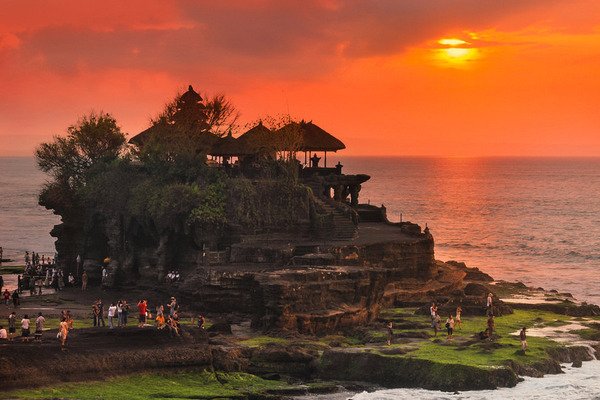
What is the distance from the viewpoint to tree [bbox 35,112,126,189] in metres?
88.6

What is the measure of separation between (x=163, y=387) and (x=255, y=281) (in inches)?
602

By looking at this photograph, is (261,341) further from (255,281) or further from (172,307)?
(255,281)

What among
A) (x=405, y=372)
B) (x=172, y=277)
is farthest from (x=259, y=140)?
(x=405, y=372)

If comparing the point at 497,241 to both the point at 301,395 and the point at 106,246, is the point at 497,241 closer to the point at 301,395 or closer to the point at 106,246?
the point at 106,246

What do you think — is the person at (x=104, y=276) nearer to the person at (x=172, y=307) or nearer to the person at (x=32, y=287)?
the person at (x=32, y=287)

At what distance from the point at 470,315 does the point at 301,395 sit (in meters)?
20.0

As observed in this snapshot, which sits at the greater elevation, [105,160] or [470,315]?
[105,160]

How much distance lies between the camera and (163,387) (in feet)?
161

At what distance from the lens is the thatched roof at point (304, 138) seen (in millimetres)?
83438

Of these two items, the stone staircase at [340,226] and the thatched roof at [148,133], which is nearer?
the stone staircase at [340,226]

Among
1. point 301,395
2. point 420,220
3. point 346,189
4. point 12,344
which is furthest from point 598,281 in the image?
point 420,220

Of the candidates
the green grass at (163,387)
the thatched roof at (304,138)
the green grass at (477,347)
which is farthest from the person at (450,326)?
the thatched roof at (304,138)

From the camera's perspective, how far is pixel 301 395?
50.1m

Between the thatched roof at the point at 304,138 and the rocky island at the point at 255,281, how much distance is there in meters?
0.15
